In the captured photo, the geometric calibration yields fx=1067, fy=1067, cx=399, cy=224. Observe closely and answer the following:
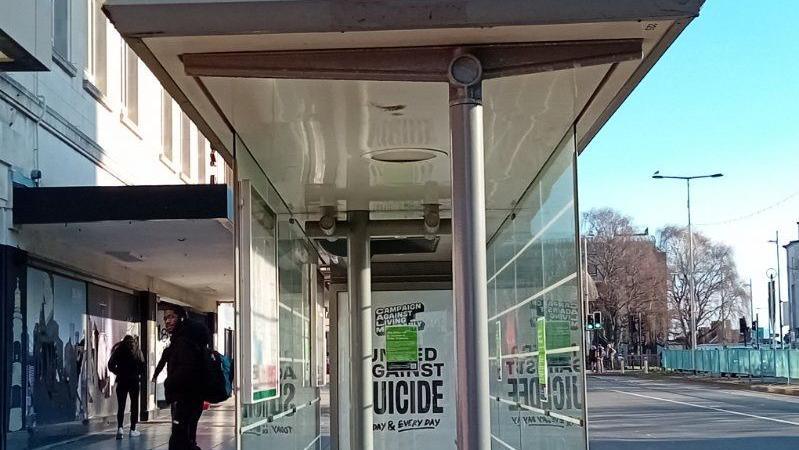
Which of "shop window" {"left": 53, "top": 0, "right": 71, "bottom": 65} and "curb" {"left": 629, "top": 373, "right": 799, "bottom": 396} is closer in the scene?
"shop window" {"left": 53, "top": 0, "right": 71, "bottom": 65}

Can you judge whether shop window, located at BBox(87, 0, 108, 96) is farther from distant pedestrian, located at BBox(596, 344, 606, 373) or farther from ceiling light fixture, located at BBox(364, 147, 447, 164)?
distant pedestrian, located at BBox(596, 344, 606, 373)

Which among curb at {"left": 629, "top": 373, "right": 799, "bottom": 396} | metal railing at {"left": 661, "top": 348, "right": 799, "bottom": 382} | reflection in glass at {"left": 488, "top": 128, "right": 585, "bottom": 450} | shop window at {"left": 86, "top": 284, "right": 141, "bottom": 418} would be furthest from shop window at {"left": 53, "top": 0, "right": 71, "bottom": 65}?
metal railing at {"left": 661, "top": 348, "right": 799, "bottom": 382}

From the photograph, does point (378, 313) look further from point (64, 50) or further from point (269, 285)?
point (64, 50)

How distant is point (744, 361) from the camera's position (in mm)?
39750

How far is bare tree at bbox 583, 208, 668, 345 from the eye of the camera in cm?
7019

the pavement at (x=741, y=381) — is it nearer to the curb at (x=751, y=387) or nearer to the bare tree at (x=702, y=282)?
the curb at (x=751, y=387)

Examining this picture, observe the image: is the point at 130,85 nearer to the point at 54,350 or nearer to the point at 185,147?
the point at 185,147

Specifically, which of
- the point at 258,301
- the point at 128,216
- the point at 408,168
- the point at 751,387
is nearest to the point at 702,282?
the point at 751,387

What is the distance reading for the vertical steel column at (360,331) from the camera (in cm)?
1006

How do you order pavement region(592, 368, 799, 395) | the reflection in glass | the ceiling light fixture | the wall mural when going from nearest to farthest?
the reflection in glass
the ceiling light fixture
the wall mural
pavement region(592, 368, 799, 395)

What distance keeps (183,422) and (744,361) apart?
3302 cm

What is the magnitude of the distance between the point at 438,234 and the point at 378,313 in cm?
168

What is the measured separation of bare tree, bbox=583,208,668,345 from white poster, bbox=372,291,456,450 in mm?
59393

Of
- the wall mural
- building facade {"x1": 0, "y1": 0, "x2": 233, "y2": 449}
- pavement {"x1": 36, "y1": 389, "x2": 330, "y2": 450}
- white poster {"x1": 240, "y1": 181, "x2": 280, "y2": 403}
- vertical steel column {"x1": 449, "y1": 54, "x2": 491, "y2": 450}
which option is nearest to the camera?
vertical steel column {"x1": 449, "y1": 54, "x2": 491, "y2": 450}
